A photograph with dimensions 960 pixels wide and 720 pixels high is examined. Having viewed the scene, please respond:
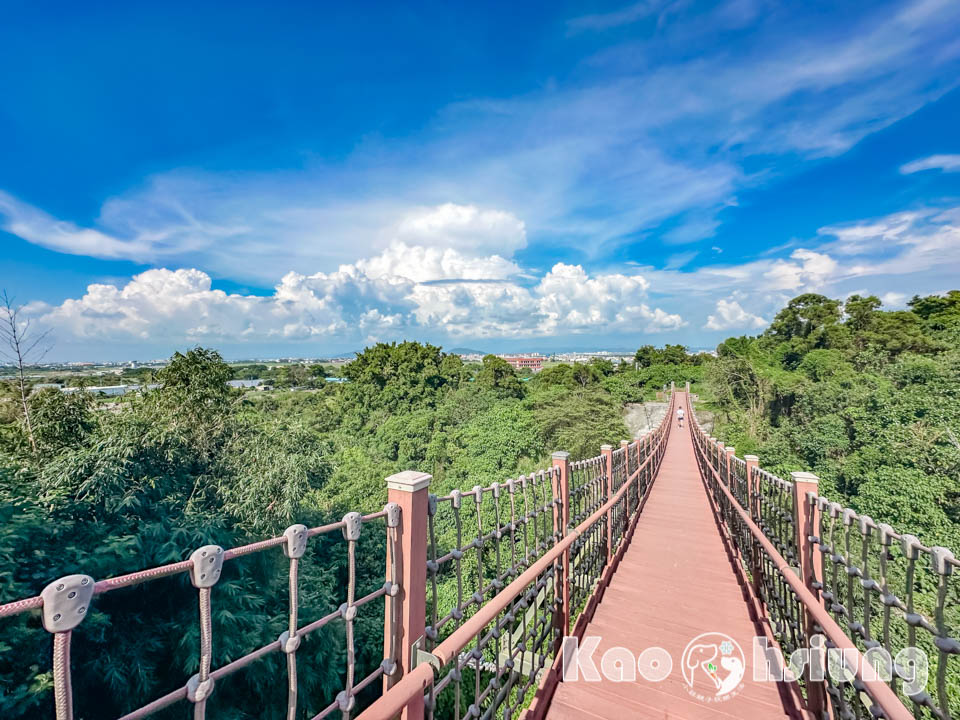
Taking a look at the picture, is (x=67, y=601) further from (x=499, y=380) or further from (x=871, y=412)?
(x=499, y=380)

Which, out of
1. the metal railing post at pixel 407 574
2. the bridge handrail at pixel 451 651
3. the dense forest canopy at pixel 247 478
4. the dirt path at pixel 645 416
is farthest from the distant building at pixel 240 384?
the dirt path at pixel 645 416

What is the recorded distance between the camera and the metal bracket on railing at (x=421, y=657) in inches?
52.1

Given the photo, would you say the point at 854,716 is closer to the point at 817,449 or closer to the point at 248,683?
the point at 248,683

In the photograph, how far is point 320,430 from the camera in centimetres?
2830

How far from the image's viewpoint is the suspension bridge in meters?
1.15

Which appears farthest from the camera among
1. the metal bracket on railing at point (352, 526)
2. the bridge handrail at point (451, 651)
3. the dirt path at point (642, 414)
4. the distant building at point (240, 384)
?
the dirt path at point (642, 414)

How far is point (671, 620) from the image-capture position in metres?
3.08

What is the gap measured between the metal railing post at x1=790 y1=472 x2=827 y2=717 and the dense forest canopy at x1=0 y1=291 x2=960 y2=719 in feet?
18.5

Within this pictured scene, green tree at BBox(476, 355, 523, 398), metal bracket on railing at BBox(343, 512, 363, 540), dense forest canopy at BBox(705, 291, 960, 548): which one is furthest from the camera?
green tree at BBox(476, 355, 523, 398)

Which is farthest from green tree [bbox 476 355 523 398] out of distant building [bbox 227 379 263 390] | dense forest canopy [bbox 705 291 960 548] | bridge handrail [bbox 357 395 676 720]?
bridge handrail [bbox 357 395 676 720]

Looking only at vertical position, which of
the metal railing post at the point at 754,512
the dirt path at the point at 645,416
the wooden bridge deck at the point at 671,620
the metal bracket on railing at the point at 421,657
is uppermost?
the metal bracket on railing at the point at 421,657

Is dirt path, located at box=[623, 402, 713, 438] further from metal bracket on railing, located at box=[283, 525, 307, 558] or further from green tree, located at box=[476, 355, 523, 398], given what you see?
metal bracket on railing, located at box=[283, 525, 307, 558]

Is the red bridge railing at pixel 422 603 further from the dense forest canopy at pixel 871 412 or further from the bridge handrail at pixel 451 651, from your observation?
the dense forest canopy at pixel 871 412

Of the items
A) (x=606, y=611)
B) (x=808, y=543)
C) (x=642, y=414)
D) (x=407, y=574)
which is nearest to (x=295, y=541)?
(x=407, y=574)
